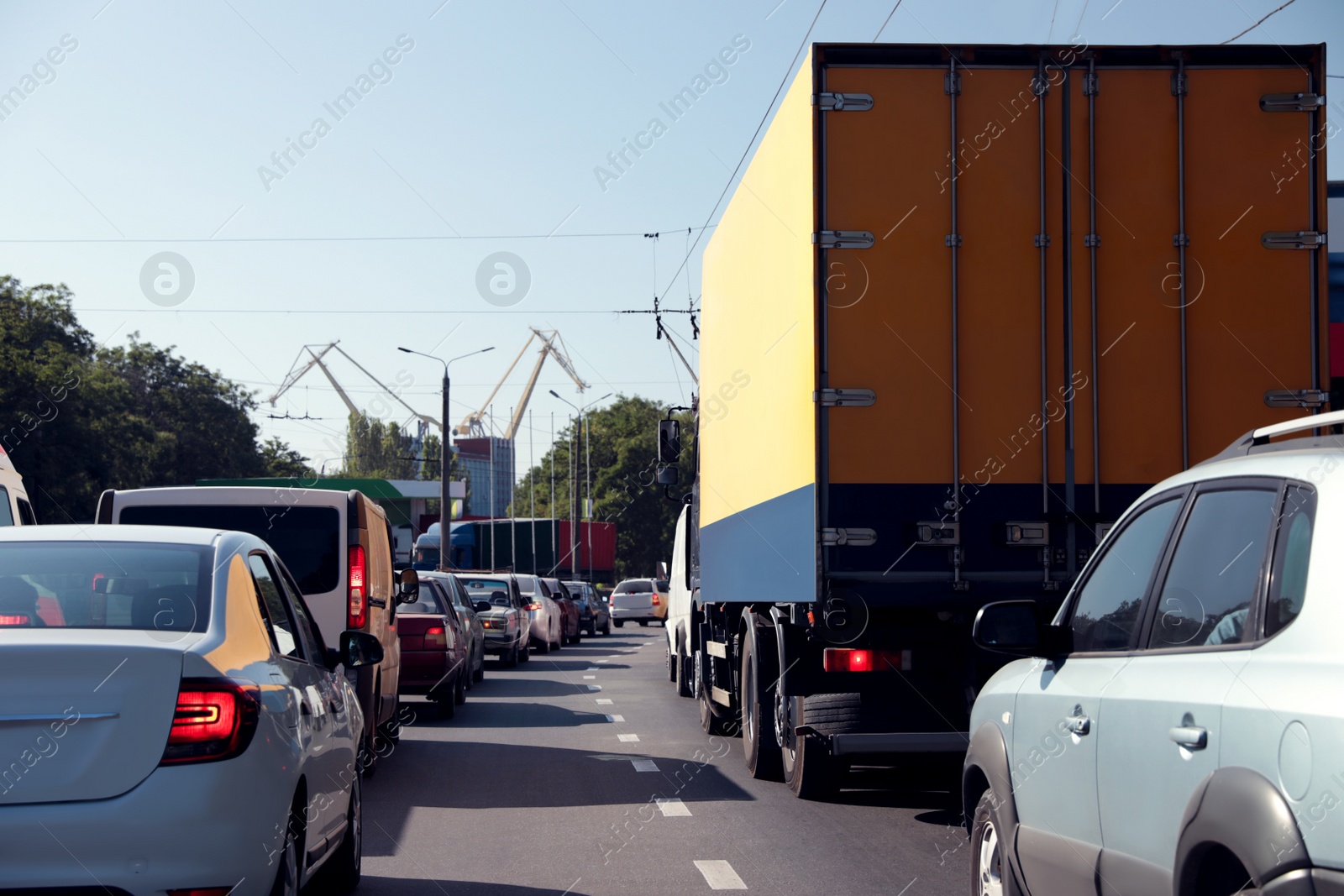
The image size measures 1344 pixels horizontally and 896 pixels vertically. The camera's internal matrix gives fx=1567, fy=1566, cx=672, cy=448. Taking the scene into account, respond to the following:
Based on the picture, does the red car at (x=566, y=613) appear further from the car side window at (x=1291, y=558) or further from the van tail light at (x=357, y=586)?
the car side window at (x=1291, y=558)

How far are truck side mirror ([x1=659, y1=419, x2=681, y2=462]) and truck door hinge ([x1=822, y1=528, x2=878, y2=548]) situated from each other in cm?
697

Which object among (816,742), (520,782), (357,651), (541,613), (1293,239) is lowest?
(520,782)

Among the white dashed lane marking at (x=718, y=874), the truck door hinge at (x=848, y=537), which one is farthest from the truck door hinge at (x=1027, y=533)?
the white dashed lane marking at (x=718, y=874)

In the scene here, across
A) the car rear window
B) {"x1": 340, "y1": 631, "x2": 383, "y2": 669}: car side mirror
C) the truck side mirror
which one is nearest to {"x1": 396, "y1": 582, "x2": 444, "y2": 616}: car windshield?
the truck side mirror

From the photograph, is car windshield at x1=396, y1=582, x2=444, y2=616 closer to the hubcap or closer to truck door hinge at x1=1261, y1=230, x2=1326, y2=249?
truck door hinge at x1=1261, y1=230, x2=1326, y2=249

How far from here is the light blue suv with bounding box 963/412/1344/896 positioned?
3.00 meters

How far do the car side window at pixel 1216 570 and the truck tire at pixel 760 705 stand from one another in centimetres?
605

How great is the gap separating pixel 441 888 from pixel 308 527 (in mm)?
4445

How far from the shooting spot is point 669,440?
50.7 feet

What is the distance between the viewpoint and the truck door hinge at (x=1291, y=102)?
854cm

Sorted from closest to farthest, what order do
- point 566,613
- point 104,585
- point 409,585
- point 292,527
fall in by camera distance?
point 104,585 < point 292,527 < point 409,585 < point 566,613

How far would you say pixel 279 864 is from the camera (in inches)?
195

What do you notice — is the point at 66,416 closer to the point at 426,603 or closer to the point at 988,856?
the point at 426,603

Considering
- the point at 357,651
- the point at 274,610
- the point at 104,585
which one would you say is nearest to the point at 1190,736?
the point at 104,585
